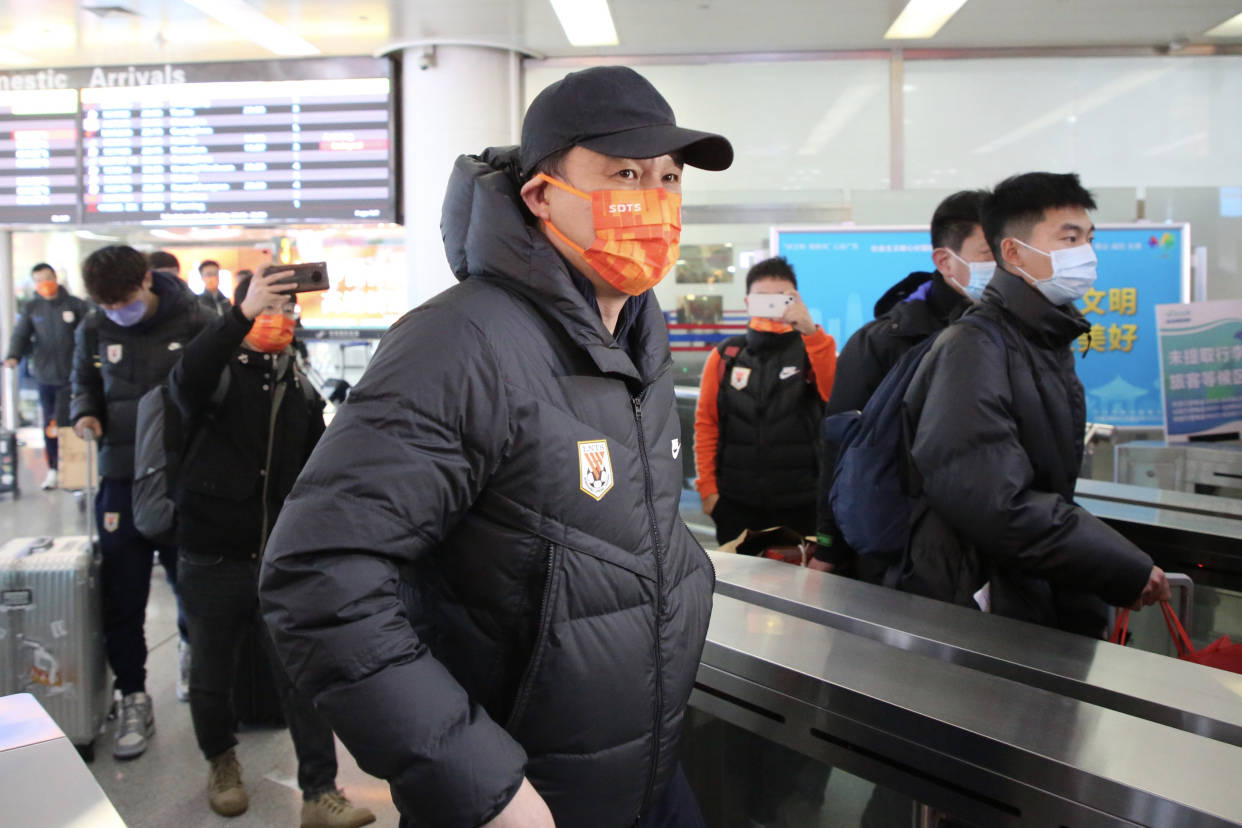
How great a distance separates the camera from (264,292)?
8.72ft

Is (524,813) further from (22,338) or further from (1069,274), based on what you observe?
(22,338)

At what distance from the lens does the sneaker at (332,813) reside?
8.99 feet

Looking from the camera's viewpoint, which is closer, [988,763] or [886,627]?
[988,763]

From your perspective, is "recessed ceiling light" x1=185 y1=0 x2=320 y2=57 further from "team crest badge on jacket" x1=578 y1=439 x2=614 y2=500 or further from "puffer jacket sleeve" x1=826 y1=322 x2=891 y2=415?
"team crest badge on jacket" x1=578 y1=439 x2=614 y2=500

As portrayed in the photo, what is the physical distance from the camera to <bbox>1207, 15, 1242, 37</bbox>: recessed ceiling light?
5059 mm

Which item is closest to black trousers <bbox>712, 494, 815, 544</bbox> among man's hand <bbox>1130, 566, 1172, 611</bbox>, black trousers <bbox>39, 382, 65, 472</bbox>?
man's hand <bbox>1130, 566, 1172, 611</bbox>

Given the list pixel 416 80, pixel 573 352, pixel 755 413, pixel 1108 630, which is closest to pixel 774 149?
pixel 416 80

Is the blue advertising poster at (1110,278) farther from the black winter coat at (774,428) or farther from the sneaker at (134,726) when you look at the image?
the sneaker at (134,726)

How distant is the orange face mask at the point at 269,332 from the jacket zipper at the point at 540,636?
1972 millimetres

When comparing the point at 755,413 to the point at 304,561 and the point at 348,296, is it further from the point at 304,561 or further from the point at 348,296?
the point at 348,296

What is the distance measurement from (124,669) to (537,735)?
2799 mm

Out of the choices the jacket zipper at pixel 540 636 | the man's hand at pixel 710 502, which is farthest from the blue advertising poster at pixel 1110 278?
the jacket zipper at pixel 540 636

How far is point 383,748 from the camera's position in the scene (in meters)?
1.02

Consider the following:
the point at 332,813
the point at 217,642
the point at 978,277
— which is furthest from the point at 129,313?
the point at 978,277
